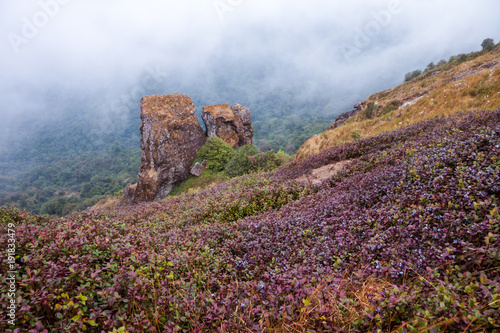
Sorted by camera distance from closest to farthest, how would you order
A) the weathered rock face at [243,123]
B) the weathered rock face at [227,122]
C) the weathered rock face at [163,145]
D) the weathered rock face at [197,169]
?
1. the weathered rock face at [163,145]
2. the weathered rock face at [197,169]
3. the weathered rock face at [227,122]
4. the weathered rock face at [243,123]

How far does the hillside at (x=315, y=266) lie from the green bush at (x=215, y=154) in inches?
1152

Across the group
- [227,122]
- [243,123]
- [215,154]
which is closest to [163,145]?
[215,154]

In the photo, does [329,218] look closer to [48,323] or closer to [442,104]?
[48,323]

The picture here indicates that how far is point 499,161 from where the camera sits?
3.34 m

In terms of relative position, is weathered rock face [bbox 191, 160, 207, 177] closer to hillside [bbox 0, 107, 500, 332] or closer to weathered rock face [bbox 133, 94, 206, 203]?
weathered rock face [bbox 133, 94, 206, 203]

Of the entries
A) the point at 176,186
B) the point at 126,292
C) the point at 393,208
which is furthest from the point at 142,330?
the point at 176,186

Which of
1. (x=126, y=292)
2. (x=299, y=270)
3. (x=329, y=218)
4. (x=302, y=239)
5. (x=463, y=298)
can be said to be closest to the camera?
(x=463, y=298)

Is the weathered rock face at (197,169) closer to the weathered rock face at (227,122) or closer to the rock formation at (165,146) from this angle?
the rock formation at (165,146)

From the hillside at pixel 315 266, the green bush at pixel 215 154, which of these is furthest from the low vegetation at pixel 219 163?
the hillside at pixel 315 266

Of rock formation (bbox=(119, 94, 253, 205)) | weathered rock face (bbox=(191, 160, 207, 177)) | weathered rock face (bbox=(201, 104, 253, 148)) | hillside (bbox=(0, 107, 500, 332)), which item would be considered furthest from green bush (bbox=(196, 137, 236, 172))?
hillside (bbox=(0, 107, 500, 332))

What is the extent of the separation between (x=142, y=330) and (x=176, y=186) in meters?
33.1

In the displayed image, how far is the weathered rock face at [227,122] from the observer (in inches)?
1524

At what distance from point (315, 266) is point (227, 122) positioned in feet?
124

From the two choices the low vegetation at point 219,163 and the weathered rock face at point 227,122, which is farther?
the weathered rock face at point 227,122
